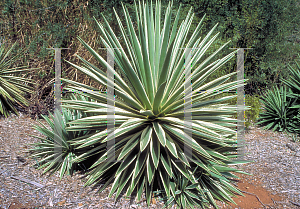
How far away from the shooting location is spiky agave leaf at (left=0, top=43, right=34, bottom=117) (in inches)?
206

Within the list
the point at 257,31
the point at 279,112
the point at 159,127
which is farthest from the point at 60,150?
the point at 257,31

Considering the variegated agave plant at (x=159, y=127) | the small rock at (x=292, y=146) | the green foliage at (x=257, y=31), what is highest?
the green foliage at (x=257, y=31)

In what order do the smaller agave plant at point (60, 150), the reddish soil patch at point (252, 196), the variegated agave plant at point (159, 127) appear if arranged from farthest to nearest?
the smaller agave plant at point (60, 150)
the reddish soil patch at point (252, 196)
the variegated agave plant at point (159, 127)

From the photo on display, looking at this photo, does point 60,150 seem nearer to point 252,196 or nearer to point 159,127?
point 159,127

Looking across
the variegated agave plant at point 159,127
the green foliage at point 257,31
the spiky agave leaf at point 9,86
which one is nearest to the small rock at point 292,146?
the variegated agave plant at point 159,127

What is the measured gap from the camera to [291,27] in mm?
8477

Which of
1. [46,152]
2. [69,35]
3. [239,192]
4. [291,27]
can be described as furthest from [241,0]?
[46,152]

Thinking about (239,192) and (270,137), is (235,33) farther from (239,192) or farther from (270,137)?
(239,192)

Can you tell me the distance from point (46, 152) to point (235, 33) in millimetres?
6509

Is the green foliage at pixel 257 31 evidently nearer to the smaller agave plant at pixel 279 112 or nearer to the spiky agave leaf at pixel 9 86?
the smaller agave plant at pixel 279 112

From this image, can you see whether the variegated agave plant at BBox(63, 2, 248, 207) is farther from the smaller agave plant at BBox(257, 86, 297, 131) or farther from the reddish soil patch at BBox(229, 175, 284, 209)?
the smaller agave plant at BBox(257, 86, 297, 131)

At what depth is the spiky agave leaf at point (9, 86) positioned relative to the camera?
206 inches

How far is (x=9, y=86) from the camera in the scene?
5.29m

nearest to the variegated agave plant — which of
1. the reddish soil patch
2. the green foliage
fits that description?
the reddish soil patch
